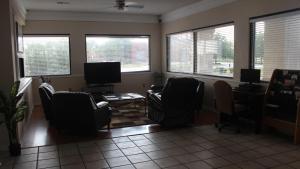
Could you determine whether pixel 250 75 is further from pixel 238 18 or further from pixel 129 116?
pixel 129 116

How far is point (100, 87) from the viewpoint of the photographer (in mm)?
8070

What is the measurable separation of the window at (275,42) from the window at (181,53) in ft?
7.80

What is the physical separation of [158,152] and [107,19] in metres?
5.39

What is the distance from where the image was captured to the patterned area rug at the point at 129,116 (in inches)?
215

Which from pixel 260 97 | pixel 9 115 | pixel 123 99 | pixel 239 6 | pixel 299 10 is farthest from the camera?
pixel 123 99

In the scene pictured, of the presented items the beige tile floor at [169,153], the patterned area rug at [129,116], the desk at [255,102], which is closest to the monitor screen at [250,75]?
the desk at [255,102]

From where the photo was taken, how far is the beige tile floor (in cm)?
343

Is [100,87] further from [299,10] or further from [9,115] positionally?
[299,10]

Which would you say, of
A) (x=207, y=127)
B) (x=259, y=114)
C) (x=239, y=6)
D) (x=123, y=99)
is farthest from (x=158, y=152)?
(x=239, y=6)

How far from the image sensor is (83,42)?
7.99m

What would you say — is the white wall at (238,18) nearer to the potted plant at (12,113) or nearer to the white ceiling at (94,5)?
the white ceiling at (94,5)

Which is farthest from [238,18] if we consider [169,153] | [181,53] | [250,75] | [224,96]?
[169,153]

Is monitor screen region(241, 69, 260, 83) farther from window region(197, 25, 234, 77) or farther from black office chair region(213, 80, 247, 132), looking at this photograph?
window region(197, 25, 234, 77)

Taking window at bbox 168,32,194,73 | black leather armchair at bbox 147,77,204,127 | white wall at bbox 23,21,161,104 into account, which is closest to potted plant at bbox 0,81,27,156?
black leather armchair at bbox 147,77,204,127
